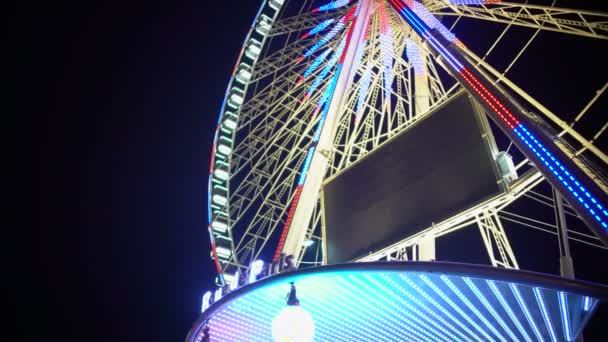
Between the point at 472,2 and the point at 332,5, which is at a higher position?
the point at 332,5

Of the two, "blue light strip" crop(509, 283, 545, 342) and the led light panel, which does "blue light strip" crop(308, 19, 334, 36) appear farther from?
"blue light strip" crop(509, 283, 545, 342)

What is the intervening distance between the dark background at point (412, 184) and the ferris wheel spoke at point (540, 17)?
5.27 ft

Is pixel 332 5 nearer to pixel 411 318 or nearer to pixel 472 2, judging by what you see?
pixel 472 2

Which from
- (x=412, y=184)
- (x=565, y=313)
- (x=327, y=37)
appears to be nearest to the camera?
(x=565, y=313)

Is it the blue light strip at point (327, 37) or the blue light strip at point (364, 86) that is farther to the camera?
the blue light strip at point (327, 37)

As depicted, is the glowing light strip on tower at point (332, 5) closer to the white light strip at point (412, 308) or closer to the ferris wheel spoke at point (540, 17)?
the ferris wheel spoke at point (540, 17)

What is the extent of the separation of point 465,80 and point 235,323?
440 centimetres

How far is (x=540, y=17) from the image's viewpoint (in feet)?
24.5

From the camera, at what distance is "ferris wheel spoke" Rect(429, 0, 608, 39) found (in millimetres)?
6492

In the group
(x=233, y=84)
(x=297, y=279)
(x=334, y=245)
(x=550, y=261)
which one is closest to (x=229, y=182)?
(x=233, y=84)

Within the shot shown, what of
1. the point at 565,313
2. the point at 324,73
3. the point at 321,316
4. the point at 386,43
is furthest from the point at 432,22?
the point at 324,73

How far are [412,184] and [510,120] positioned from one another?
12.4 feet

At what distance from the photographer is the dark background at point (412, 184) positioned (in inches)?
296

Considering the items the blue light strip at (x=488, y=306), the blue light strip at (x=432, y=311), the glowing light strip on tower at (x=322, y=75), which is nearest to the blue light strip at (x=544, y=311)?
the blue light strip at (x=488, y=306)
